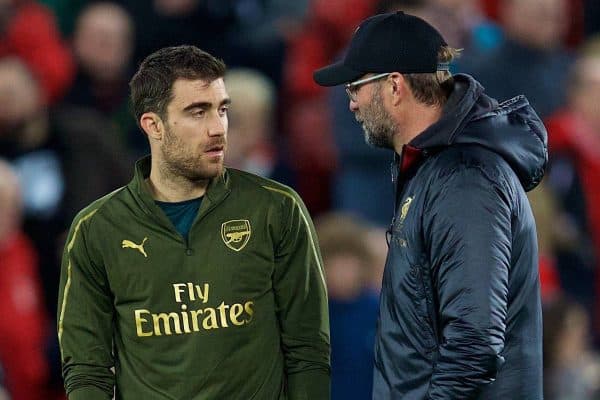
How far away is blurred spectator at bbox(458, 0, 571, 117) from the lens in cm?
633

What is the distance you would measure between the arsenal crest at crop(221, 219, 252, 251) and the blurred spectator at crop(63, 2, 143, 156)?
3.49 metres

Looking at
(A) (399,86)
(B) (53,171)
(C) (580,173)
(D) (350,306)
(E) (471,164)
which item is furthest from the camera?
(C) (580,173)

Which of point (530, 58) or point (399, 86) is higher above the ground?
point (399, 86)

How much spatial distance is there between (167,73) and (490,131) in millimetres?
848

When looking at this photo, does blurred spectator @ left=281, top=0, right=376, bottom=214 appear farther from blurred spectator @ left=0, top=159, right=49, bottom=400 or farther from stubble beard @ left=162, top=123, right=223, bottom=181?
stubble beard @ left=162, top=123, right=223, bottom=181

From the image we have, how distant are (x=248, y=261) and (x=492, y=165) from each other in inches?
28.0

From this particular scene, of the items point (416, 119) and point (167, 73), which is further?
point (167, 73)

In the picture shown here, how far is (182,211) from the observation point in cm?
329

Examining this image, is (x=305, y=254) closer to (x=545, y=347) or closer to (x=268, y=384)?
(x=268, y=384)

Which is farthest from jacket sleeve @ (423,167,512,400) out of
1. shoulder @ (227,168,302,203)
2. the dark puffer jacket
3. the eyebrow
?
the eyebrow

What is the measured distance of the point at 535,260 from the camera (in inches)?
118

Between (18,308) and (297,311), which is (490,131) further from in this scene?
(18,308)

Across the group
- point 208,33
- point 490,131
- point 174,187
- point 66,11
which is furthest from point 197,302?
point 66,11

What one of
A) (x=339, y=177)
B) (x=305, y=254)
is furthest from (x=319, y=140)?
(x=305, y=254)
